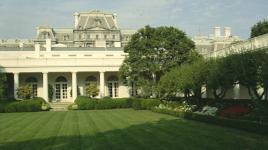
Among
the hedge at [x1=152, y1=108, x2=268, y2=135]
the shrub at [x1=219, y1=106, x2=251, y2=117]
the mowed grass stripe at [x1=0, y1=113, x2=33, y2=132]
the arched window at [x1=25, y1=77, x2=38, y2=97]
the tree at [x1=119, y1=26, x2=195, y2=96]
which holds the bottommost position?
the mowed grass stripe at [x1=0, y1=113, x2=33, y2=132]

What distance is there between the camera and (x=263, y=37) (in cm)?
3053

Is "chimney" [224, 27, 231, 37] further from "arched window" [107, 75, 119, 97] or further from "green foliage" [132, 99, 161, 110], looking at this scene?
"green foliage" [132, 99, 161, 110]

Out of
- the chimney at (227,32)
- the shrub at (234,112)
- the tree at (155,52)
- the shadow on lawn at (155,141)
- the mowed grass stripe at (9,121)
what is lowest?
the shadow on lawn at (155,141)

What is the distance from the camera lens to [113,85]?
60.6m

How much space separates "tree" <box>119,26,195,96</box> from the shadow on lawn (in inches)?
966

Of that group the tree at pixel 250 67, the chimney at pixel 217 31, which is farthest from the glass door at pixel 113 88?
the chimney at pixel 217 31

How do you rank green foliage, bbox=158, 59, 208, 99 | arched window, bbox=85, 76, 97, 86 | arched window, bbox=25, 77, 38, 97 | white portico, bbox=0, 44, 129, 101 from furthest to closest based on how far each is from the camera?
arched window, bbox=85, 76, 97, 86
arched window, bbox=25, 77, 38, 97
white portico, bbox=0, 44, 129, 101
green foliage, bbox=158, 59, 208, 99

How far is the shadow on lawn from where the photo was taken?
15250 mm

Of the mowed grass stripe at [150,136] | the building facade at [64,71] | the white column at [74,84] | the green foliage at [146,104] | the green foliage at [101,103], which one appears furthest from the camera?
the white column at [74,84]

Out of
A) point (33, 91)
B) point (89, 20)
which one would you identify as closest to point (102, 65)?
point (33, 91)

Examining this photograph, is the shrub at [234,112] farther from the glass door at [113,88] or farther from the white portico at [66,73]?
the glass door at [113,88]

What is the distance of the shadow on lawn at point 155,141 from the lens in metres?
15.2

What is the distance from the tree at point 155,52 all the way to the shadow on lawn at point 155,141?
24.5 m

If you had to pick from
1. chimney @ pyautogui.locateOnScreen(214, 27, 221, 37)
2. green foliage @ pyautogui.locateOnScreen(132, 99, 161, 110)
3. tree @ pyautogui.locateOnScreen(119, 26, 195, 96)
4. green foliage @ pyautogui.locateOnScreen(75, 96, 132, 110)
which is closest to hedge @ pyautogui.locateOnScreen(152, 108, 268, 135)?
green foliage @ pyautogui.locateOnScreen(132, 99, 161, 110)
